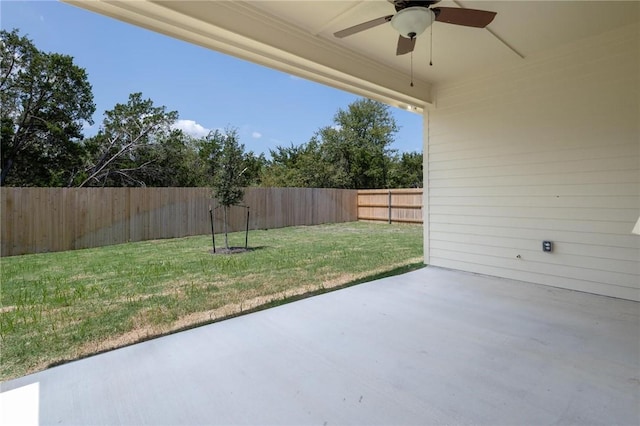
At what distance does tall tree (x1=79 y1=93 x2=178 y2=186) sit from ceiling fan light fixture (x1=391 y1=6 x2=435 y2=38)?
10.9 meters

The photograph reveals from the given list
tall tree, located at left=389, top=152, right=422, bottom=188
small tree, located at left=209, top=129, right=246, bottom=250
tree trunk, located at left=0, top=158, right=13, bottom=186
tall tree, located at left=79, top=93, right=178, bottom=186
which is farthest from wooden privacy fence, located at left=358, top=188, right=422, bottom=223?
tree trunk, located at left=0, top=158, right=13, bottom=186

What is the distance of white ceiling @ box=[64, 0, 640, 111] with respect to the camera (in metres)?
2.42

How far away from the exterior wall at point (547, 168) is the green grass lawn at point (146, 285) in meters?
1.21

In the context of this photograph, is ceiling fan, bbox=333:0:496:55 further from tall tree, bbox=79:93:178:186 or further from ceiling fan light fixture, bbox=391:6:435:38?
tall tree, bbox=79:93:178:186

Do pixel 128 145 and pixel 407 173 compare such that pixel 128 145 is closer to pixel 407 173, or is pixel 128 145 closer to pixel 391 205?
pixel 391 205

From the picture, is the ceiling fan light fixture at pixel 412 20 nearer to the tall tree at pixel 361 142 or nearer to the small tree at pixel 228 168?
the small tree at pixel 228 168

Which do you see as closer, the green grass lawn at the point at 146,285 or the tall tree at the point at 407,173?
the green grass lawn at the point at 146,285

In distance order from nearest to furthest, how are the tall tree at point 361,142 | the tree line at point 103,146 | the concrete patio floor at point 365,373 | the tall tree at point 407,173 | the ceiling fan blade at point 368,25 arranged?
the concrete patio floor at point 365,373, the ceiling fan blade at point 368,25, the tree line at point 103,146, the tall tree at point 361,142, the tall tree at point 407,173

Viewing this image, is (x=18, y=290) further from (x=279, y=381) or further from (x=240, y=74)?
(x=240, y=74)

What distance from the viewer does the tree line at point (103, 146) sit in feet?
27.4

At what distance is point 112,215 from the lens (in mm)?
7078

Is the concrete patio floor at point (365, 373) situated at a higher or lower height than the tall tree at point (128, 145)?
lower

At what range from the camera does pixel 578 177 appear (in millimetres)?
3254

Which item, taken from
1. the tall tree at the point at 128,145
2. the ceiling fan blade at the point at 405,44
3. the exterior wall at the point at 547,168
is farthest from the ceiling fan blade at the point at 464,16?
the tall tree at the point at 128,145
